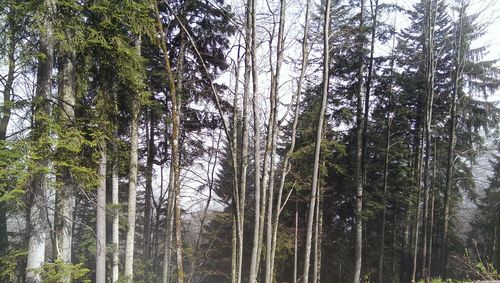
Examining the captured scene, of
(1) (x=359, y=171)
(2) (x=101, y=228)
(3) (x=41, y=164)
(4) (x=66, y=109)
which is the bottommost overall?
(2) (x=101, y=228)

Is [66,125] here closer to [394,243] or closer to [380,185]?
[380,185]

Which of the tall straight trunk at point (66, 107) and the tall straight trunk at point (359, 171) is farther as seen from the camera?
the tall straight trunk at point (359, 171)

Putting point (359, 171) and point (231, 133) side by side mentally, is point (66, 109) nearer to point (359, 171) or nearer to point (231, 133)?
point (231, 133)

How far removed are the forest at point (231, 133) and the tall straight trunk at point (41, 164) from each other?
0.02 metres

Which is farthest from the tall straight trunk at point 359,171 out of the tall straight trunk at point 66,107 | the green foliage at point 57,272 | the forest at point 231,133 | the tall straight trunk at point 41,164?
the tall straight trunk at point 41,164

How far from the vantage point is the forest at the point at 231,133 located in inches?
253

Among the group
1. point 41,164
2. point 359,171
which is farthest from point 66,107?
point 359,171

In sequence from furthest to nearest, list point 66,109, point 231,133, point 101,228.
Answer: point 231,133 → point 101,228 → point 66,109

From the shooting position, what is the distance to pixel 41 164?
242 inches

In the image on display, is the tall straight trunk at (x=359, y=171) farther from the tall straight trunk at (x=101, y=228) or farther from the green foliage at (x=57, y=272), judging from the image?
the green foliage at (x=57, y=272)

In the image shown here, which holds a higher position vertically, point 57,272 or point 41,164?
point 41,164

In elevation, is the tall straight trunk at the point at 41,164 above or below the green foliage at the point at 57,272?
above

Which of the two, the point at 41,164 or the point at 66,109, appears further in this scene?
the point at 66,109

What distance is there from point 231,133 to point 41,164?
850 cm
